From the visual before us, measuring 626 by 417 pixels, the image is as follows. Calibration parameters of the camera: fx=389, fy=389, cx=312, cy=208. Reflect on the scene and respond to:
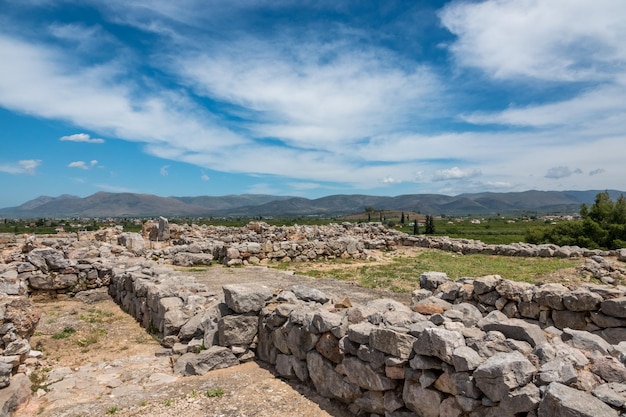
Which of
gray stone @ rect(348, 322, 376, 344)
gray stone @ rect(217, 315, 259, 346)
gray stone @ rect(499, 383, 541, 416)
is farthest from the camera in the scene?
gray stone @ rect(217, 315, 259, 346)

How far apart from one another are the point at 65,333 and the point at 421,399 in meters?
9.36

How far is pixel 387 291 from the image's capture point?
1453 centimetres

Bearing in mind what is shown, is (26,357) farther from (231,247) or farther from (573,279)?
(573,279)

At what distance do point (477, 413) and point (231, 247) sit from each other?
18.9 meters

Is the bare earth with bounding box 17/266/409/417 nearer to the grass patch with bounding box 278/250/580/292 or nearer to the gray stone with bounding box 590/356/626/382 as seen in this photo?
the gray stone with bounding box 590/356/626/382

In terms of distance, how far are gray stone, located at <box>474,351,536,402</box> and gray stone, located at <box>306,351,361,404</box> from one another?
216 centimetres

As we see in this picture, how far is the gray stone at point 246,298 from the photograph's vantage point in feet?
27.1

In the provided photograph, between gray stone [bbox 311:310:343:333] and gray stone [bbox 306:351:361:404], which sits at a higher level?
gray stone [bbox 311:310:343:333]

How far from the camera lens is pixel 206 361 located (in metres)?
7.62

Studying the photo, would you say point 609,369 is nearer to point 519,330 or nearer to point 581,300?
point 519,330

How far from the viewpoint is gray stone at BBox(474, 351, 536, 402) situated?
4.18 m

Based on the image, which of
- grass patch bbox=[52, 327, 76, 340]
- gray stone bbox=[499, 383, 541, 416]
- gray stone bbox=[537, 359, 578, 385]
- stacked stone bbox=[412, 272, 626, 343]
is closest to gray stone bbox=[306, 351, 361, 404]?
stacked stone bbox=[412, 272, 626, 343]

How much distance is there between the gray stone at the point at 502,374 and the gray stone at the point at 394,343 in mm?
1068

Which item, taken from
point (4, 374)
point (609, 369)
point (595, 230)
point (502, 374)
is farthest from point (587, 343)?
point (595, 230)
